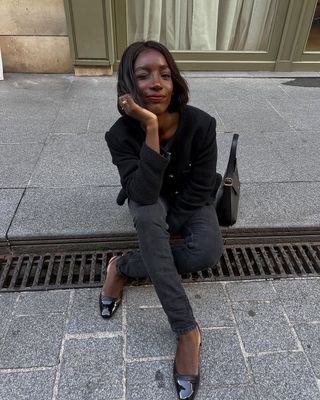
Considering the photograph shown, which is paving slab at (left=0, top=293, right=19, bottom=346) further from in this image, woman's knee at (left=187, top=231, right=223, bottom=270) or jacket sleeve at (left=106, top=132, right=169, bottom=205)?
woman's knee at (left=187, top=231, right=223, bottom=270)

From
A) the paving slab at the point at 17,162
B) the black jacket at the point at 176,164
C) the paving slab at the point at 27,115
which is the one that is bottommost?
the paving slab at the point at 17,162

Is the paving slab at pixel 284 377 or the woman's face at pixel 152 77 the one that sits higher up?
the woman's face at pixel 152 77

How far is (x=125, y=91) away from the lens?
1834 mm

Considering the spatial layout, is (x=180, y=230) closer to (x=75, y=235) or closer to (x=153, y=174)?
(x=153, y=174)

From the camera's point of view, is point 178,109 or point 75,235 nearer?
point 178,109

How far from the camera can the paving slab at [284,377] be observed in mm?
1747

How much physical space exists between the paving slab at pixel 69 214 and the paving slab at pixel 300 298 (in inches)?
43.1

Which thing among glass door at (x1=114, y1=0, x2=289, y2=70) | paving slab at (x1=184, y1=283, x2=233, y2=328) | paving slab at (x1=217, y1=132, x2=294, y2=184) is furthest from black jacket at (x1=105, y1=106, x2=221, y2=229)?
glass door at (x1=114, y1=0, x2=289, y2=70)

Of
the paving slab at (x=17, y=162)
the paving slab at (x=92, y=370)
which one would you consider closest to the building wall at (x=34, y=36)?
the paving slab at (x=17, y=162)

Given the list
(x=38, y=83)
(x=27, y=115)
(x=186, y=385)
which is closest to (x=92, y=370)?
(x=186, y=385)

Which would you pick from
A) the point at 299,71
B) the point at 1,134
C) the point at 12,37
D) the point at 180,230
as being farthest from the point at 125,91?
the point at 299,71

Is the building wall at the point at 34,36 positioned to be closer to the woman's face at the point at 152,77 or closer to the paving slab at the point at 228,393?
the woman's face at the point at 152,77

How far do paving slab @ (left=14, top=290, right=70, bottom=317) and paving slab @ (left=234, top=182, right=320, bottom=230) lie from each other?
49.2 inches

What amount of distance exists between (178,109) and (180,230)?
70 cm
